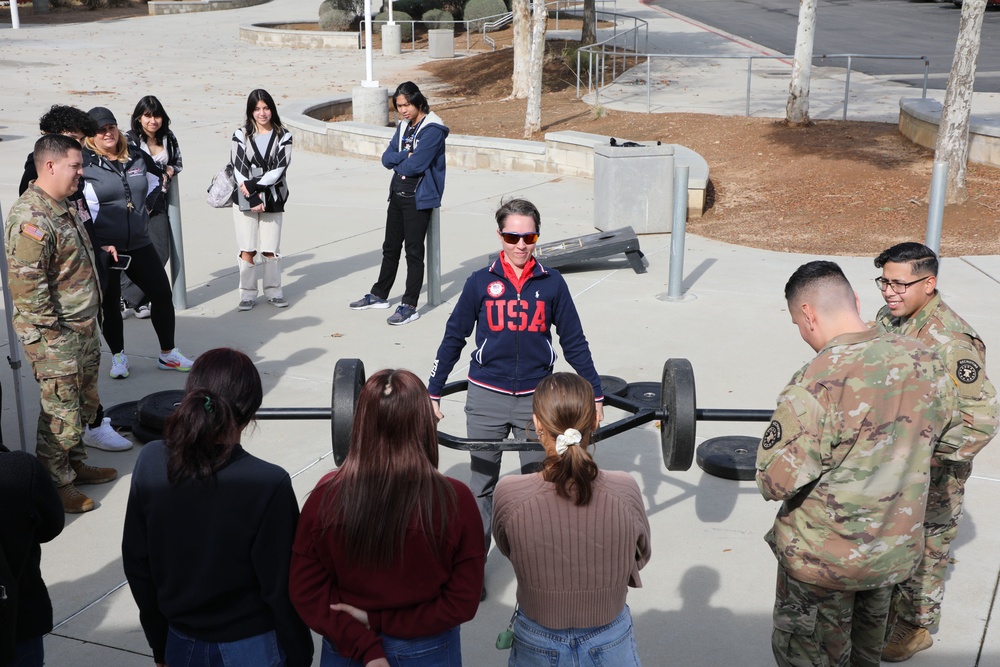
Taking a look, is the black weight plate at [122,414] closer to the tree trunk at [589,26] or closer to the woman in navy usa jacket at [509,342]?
the woman in navy usa jacket at [509,342]

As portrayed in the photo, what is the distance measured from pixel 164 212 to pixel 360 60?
995 inches

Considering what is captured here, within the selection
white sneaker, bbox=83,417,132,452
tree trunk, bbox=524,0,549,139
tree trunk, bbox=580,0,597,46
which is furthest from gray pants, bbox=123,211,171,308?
tree trunk, bbox=580,0,597,46

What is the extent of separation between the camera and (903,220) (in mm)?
11289

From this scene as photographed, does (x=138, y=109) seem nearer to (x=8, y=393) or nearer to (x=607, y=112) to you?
(x=8, y=393)

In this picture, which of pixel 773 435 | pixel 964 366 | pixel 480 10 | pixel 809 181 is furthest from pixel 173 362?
pixel 480 10

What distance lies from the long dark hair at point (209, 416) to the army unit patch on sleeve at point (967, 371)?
8.06 ft

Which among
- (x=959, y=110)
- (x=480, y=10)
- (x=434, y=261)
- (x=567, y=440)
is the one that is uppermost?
(x=480, y=10)

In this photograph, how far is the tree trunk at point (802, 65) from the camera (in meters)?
14.8

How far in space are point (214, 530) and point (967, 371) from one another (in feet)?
8.61

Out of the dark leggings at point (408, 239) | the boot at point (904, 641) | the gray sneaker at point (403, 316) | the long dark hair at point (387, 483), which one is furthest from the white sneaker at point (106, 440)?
the boot at point (904, 641)

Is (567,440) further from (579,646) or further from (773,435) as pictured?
(773,435)

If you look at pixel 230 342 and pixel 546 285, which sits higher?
pixel 546 285

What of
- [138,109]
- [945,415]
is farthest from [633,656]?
[138,109]

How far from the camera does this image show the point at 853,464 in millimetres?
2988
